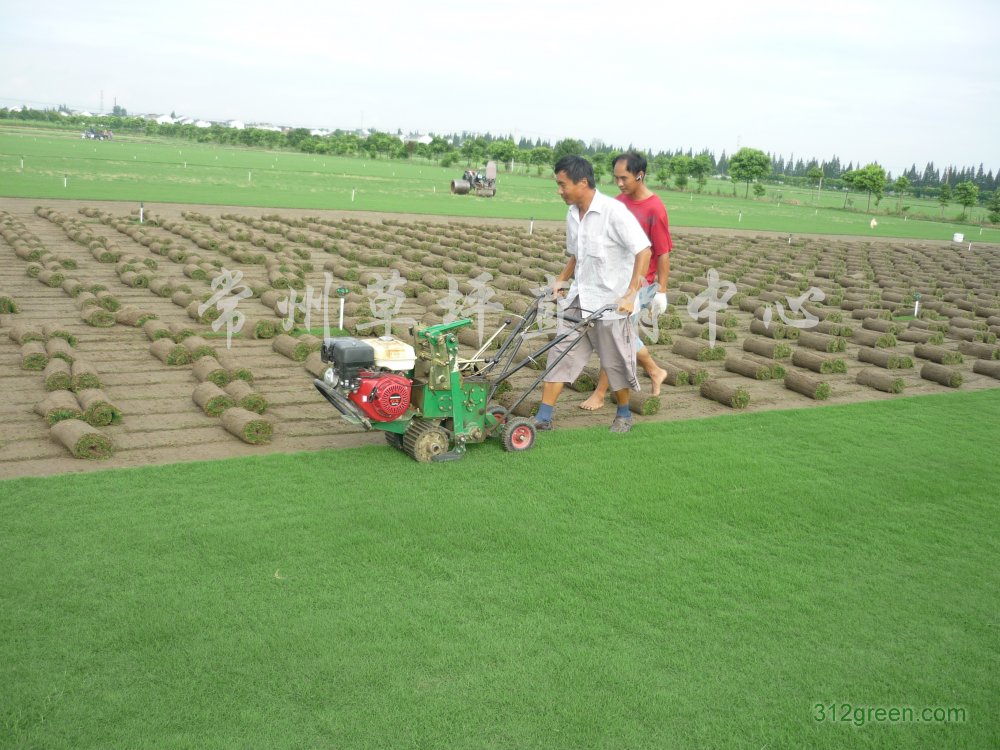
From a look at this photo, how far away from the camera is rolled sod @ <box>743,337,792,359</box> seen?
1324 centimetres

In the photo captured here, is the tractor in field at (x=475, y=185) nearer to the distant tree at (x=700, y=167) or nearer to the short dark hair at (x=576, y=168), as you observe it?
the distant tree at (x=700, y=167)

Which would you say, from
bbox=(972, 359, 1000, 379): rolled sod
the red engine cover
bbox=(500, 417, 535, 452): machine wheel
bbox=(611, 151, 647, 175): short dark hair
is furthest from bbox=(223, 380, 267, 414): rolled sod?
bbox=(972, 359, 1000, 379): rolled sod

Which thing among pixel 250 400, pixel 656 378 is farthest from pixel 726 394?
pixel 250 400

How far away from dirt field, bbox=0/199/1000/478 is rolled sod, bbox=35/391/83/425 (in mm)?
166

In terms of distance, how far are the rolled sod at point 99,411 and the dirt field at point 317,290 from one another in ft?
0.61

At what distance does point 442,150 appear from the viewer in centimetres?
10475

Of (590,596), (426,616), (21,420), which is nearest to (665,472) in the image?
(590,596)

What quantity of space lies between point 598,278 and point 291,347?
189 inches

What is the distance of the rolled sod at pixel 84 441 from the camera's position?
23.2 feet

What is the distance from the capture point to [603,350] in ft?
26.7

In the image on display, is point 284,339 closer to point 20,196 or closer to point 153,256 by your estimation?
point 153,256

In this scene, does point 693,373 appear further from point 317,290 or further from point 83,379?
point 317,290

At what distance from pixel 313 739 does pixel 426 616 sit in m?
1.15

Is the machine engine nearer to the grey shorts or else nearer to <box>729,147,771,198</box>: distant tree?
the grey shorts
